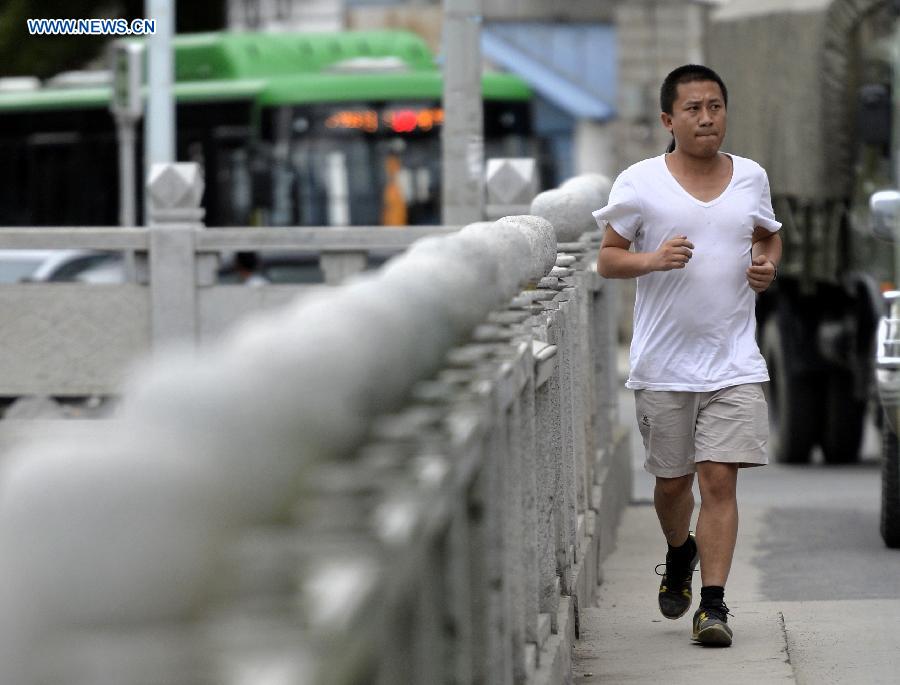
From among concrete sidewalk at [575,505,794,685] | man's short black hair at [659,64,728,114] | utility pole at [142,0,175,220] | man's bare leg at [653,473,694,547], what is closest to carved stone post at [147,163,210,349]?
utility pole at [142,0,175,220]

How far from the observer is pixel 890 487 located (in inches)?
353

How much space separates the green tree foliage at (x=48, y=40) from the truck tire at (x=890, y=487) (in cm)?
2564

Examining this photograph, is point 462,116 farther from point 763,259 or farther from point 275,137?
point 275,137

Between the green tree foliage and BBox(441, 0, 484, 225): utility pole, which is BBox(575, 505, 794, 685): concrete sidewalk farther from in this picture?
the green tree foliage

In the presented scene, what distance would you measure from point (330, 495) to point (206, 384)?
349 mm

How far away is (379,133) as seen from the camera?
2438 cm

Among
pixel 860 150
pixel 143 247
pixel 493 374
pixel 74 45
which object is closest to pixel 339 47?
pixel 74 45

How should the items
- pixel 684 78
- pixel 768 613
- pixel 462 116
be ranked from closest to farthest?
pixel 684 78
pixel 768 613
pixel 462 116

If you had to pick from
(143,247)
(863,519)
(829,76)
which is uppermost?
(829,76)

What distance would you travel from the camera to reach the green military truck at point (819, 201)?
45.6ft

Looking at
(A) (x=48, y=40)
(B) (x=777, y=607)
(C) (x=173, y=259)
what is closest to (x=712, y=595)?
(B) (x=777, y=607)

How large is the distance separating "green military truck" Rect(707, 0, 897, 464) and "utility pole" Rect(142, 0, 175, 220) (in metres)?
7.69

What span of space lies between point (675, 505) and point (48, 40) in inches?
1132

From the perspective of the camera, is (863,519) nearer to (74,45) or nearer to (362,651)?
(362,651)
